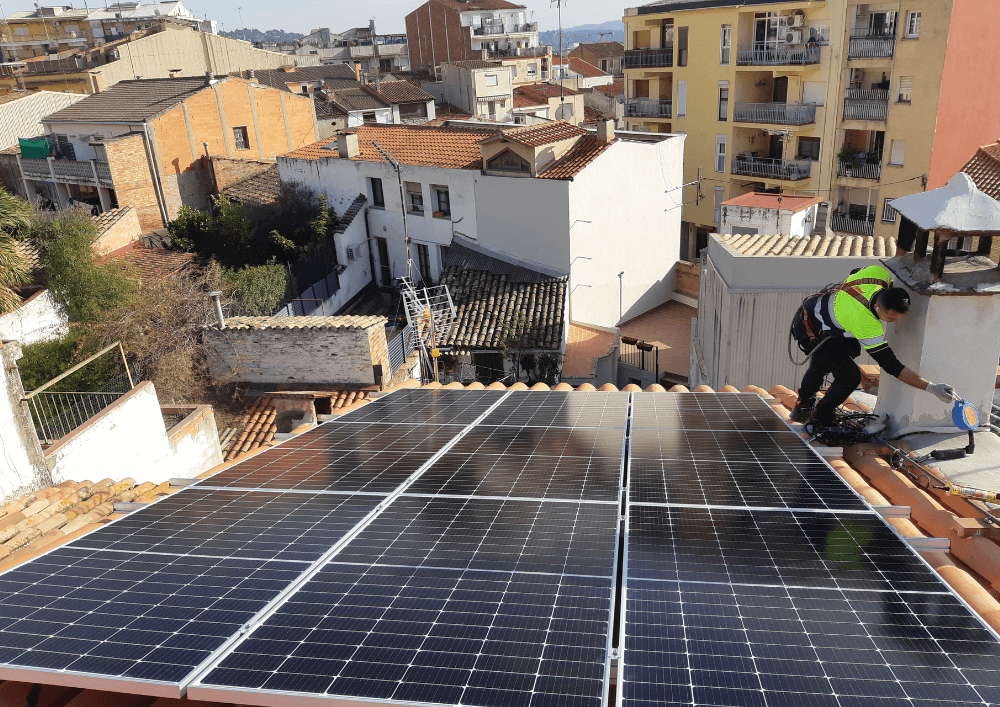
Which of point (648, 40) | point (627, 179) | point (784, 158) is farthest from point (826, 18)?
point (627, 179)

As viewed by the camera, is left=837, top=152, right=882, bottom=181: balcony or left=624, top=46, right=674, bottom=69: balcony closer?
A: left=837, top=152, right=882, bottom=181: balcony

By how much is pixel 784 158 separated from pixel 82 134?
128ft

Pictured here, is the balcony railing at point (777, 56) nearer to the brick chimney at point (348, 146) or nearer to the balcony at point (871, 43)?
the balcony at point (871, 43)

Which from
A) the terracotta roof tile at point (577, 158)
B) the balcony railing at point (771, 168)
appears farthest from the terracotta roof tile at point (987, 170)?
the terracotta roof tile at point (577, 158)

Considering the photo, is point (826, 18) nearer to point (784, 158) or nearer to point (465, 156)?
point (784, 158)

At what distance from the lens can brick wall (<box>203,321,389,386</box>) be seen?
19.6m

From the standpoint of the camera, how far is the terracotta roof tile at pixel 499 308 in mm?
23938

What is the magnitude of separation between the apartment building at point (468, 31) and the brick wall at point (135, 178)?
4207 centimetres

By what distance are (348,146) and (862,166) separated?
1007 inches

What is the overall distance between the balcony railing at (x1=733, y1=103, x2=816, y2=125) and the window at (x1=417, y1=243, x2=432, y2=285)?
20.2 m

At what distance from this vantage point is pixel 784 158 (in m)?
37.5

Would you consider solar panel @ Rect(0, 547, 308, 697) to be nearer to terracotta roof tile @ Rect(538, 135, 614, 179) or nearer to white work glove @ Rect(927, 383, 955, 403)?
white work glove @ Rect(927, 383, 955, 403)

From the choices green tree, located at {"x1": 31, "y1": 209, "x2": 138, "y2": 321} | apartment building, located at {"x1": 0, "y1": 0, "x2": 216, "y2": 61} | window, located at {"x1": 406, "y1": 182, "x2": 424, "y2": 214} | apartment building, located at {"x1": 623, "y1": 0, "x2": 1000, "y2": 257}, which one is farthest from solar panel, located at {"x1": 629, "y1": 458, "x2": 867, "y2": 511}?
apartment building, located at {"x1": 0, "y1": 0, "x2": 216, "y2": 61}

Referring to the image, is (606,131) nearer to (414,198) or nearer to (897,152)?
(414,198)
